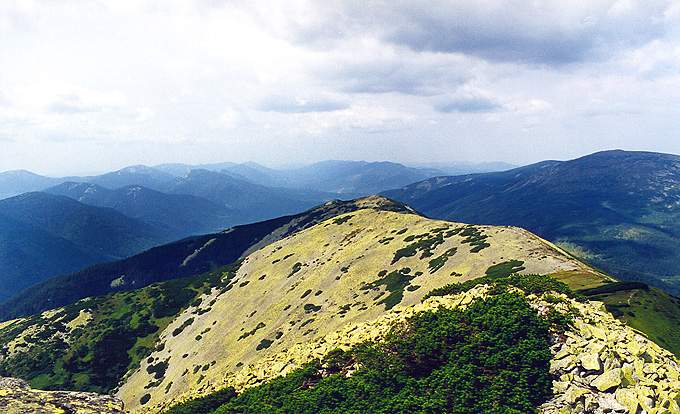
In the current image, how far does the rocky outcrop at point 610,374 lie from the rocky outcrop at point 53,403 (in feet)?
105

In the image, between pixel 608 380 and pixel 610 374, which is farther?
pixel 610 374

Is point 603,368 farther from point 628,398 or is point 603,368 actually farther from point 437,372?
point 437,372

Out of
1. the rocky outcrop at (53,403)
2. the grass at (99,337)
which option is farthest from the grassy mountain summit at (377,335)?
the rocky outcrop at (53,403)

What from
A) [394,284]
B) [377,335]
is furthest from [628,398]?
[394,284]

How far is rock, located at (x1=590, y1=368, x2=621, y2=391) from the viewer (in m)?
22.1

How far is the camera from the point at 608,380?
2231 centimetres

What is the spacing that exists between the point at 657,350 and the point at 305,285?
196 ft

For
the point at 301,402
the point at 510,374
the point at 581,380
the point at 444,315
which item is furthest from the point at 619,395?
the point at 301,402

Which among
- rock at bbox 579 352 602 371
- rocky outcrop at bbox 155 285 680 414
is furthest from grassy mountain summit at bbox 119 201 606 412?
rock at bbox 579 352 602 371

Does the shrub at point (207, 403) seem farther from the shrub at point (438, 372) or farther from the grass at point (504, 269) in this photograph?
the grass at point (504, 269)

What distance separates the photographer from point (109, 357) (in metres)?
94.1

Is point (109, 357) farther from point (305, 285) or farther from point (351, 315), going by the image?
point (351, 315)

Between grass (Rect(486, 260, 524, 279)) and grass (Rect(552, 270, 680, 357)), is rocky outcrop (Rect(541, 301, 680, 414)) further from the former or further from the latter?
grass (Rect(486, 260, 524, 279))

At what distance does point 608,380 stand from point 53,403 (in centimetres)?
3779
